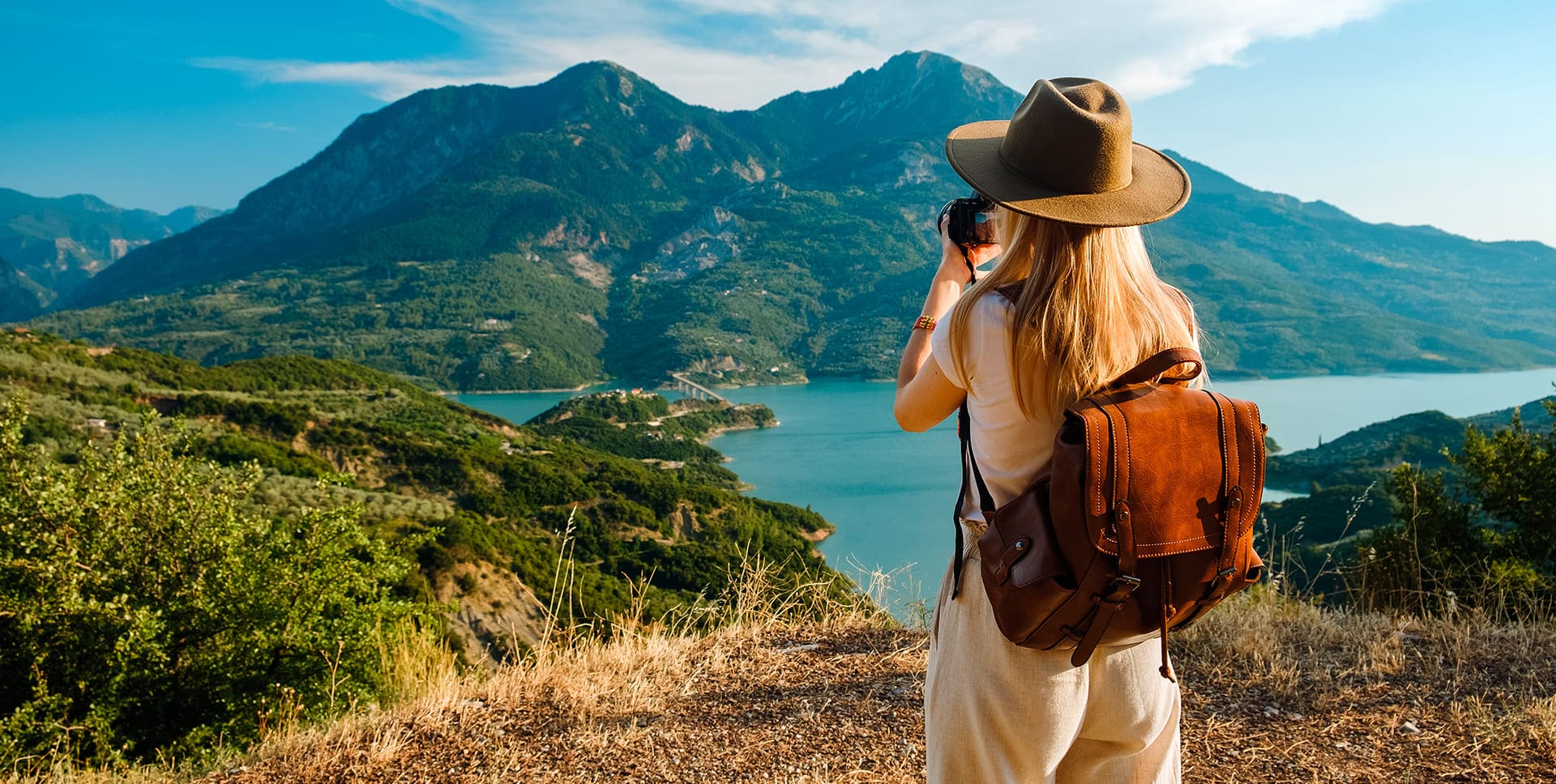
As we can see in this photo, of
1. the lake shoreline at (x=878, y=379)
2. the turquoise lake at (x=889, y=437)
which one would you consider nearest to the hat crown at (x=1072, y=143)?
the turquoise lake at (x=889, y=437)

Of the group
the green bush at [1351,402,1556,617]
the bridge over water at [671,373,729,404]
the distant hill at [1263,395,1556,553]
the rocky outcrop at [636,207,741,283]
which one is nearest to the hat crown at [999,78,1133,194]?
the green bush at [1351,402,1556,617]

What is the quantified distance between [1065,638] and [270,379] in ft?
169

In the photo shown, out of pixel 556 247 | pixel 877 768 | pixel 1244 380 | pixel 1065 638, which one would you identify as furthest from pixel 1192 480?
pixel 556 247

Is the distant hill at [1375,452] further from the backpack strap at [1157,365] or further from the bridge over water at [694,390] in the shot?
the bridge over water at [694,390]

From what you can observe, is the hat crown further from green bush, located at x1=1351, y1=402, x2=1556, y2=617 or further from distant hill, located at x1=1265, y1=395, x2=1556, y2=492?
distant hill, located at x1=1265, y1=395, x2=1556, y2=492

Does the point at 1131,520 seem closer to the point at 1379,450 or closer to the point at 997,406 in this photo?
the point at 997,406

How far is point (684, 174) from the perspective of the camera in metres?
187

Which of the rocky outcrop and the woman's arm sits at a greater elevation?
the rocky outcrop

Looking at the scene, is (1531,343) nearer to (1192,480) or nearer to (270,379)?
(270,379)

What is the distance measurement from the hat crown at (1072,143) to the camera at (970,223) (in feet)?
0.51

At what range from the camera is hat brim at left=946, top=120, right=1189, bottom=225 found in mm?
1017

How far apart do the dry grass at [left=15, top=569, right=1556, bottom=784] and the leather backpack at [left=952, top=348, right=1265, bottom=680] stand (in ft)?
3.62

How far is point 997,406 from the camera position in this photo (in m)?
1.05

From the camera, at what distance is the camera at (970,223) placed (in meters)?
1.25
